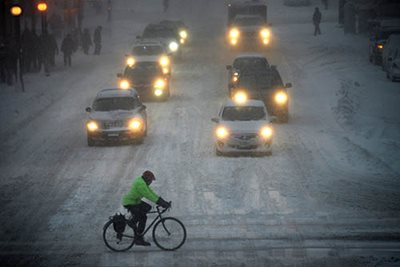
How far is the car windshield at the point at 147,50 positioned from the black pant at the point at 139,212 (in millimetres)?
27803

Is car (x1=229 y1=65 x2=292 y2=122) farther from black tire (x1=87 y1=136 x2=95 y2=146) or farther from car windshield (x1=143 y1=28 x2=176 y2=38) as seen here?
car windshield (x1=143 y1=28 x2=176 y2=38)

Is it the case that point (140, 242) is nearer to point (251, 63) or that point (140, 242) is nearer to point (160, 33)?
point (251, 63)

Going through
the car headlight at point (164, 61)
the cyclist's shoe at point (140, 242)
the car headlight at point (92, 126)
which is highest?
the cyclist's shoe at point (140, 242)

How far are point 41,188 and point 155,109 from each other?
13973mm

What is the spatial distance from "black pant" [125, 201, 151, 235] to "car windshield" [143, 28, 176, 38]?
37.0m

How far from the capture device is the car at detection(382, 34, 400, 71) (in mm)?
42822

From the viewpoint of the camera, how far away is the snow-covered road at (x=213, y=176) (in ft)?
56.7

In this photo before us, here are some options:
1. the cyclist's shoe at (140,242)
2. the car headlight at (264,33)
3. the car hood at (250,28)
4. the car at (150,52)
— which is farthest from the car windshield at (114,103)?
the car headlight at (264,33)

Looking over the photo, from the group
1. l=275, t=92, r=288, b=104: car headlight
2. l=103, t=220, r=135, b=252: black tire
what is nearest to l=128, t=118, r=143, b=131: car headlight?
l=275, t=92, r=288, b=104: car headlight

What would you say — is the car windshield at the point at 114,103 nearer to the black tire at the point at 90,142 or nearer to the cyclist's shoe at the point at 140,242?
the black tire at the point at 90,142

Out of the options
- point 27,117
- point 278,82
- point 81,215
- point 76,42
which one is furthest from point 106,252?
point 76,42

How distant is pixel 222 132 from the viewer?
27.2 m

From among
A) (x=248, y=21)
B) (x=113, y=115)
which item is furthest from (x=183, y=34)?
(x=113, y=115)

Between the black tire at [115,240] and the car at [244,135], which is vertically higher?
the black tire at [115,240]
